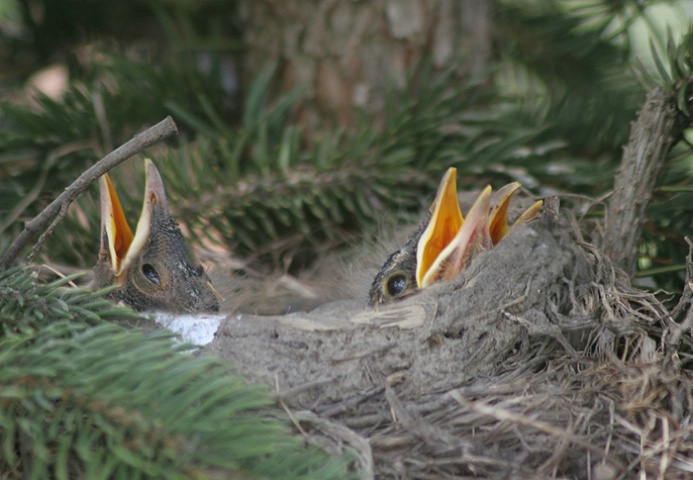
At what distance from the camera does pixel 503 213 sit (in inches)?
55.0

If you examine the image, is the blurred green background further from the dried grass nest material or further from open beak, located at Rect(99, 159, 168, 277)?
the dried grass nest material

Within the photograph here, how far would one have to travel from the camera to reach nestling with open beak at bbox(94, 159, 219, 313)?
126 cm

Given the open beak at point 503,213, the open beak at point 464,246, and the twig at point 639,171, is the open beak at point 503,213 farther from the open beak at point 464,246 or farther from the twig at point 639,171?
the twig at point 639,171

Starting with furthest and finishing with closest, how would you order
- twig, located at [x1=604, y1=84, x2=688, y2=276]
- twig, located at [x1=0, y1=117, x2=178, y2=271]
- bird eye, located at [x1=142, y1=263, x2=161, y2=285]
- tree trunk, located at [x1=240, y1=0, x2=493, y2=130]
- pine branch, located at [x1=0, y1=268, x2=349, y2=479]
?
Result: tree trunk, located at [x1=240, y1=0, x2=493, y2=130], bird eye, located at [x1=142, y1=263, x2=161, y2=285], twig, located at [x1=604, y1=84, x2=688, y2=276], twig, located at [x1=0, y1=117, x2=178, y2=271], pine branch, located at [x1=0, y1=268, x2=349, y2=479]

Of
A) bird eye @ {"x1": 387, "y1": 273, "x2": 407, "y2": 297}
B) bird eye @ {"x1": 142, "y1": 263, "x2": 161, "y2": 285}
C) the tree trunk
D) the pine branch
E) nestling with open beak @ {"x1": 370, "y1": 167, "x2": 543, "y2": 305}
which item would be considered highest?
the tree trunk

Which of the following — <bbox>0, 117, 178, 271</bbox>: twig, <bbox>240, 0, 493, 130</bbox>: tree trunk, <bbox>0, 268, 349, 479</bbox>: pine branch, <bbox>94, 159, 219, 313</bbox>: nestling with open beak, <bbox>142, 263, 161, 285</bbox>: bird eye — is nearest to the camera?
<bbox>0, 268, 349, 479</bbox>: pine branch

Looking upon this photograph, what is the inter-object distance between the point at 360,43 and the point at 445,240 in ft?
1.36

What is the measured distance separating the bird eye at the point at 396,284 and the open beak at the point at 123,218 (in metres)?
0.43

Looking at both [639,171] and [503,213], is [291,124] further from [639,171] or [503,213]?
[639,171]

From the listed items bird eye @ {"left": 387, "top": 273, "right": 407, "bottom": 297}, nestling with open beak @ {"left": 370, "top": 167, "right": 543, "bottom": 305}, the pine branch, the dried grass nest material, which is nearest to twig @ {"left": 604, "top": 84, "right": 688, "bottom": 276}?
the dried grass nest material

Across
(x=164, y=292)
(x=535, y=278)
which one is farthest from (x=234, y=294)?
(x=535, y=278)

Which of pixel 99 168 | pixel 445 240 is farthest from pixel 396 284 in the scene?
pixel 99 168

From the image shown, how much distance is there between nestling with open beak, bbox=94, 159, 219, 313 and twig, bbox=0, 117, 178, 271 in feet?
1.01

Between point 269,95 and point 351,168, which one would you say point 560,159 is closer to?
point 351,168
